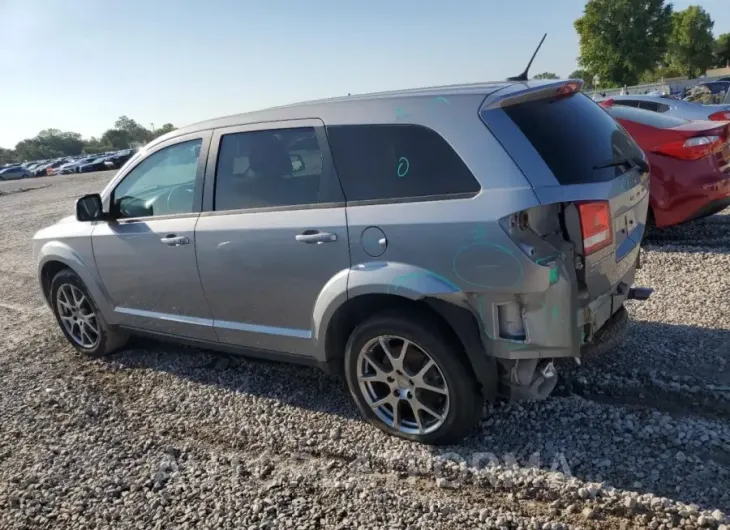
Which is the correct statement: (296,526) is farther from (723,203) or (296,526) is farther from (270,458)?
(723,203)

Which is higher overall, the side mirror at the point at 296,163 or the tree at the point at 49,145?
the tree at the point at 49,145

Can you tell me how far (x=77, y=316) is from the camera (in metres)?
5.24

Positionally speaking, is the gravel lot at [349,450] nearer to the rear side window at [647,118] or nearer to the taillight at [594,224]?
the taillight at [594,224]

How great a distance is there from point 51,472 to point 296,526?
5.58 ft

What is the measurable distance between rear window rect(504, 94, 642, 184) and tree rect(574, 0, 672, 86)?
64.4m

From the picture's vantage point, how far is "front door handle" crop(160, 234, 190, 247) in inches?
Result: 160

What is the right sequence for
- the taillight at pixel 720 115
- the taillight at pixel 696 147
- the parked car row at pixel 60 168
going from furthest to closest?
the parked car row at pixel 60 168 < the taillight at pixel 720 115 < the taillight at pixel 696 147

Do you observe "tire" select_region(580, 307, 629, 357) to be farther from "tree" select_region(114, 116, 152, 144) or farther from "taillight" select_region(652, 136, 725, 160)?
"tree" select_region(114, 116, 152, 144)

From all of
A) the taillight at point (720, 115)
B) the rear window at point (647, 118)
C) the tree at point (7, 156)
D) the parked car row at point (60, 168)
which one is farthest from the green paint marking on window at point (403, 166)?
the tree at point (7, 156)

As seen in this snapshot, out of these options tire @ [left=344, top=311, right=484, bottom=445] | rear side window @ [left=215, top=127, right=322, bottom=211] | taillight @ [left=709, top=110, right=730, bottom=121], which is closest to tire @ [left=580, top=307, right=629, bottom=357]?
tire @ [left=344, top=311, right=484, bottom=445]

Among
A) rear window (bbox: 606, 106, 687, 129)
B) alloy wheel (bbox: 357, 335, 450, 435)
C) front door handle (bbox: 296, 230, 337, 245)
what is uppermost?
rear window (bbox: 606, 106, 687, 129)

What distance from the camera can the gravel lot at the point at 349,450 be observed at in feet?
9.36

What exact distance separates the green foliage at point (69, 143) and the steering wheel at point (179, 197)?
9856 cm

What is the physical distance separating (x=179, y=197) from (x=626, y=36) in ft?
217
